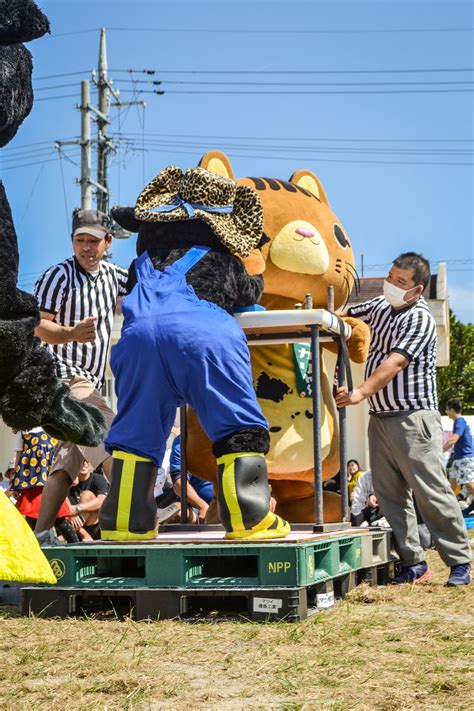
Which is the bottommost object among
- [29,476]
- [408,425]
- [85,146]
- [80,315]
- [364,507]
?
[364,507]

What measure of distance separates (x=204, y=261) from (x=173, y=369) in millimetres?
563

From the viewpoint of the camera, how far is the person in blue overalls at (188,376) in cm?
409

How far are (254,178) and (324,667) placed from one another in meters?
3.92

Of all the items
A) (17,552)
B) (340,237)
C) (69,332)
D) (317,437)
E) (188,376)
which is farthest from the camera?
(340,237)

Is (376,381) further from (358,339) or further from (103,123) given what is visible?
(103,123)

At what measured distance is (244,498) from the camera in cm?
404

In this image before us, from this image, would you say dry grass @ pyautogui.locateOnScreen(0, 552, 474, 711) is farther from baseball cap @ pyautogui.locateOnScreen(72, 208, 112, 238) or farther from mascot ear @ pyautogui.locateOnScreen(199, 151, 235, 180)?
mascot ear @ pyautogui.locateOnScreen(199, 151, 235, 180)

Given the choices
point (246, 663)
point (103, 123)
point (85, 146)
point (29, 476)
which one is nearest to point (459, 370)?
point (103, 123)

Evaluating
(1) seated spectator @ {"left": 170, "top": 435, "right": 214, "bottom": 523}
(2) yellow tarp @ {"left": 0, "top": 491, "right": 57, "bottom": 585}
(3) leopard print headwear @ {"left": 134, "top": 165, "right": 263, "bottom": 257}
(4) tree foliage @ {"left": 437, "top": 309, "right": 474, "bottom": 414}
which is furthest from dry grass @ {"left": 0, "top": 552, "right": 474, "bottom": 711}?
(4) tree foliage @ {"left": 437, "top": 309, "right": 474, "bottom": 414}

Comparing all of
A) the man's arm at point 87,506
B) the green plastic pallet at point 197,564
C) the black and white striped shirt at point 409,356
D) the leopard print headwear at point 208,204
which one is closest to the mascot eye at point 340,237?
the black and white striped shirt at point 409,356

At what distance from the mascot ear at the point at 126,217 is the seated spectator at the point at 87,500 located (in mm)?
2338

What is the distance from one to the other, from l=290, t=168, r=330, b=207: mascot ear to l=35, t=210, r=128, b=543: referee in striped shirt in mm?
1757

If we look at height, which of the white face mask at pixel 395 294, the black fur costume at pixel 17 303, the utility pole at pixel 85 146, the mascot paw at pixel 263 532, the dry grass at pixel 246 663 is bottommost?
the dry grass at pixel 246 663

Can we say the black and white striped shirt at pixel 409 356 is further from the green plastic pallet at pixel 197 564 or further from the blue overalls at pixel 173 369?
the blue overalls at pixel 173 369
